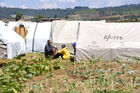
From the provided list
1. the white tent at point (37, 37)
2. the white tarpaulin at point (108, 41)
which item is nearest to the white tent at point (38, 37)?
the white tent at point (37, 37)

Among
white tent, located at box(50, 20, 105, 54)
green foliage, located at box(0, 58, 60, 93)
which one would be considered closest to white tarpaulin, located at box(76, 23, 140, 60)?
white tent, located at box(50, 20, 105, 54)

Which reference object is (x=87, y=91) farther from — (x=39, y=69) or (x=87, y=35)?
(x=87, y=35)

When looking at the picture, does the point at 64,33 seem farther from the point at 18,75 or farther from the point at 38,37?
the point at 18,75

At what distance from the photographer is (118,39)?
548 inches

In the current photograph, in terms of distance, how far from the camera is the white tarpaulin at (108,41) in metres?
13.3

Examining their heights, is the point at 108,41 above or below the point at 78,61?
above

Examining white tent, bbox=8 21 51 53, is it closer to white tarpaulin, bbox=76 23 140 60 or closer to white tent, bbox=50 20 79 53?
white tent, bbox=50 20 79 53

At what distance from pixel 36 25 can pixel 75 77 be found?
1464cm

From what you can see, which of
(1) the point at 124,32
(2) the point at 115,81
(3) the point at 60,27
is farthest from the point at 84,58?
(2) the point at 115,81

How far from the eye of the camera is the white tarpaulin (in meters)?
13.3

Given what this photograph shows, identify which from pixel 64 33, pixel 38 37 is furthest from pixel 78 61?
pixel 38 37

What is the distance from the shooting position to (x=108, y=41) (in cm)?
1395

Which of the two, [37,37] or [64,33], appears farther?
[37,37]

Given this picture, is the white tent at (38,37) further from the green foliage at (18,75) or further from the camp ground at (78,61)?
the green foliage at (18,75)
